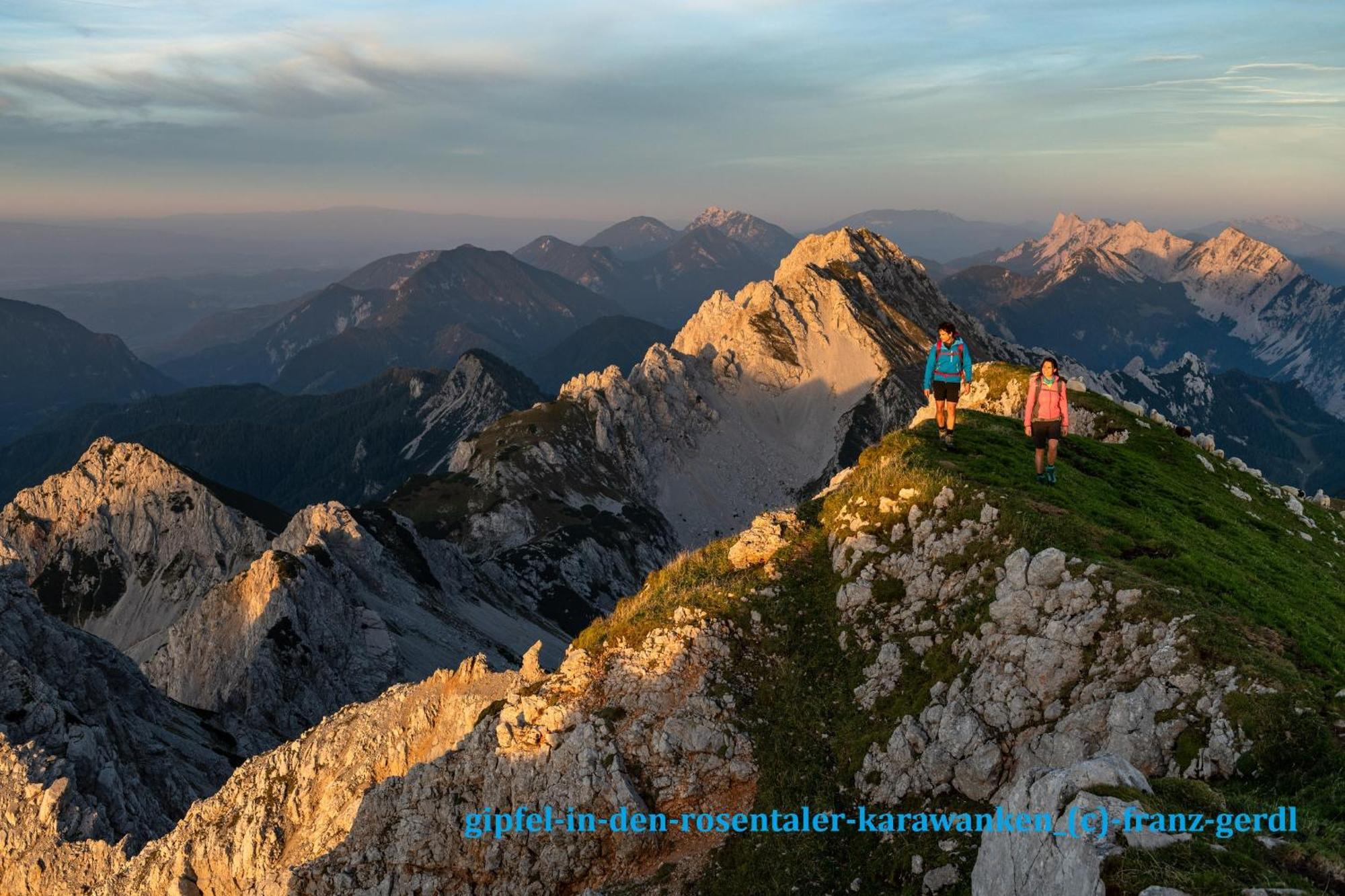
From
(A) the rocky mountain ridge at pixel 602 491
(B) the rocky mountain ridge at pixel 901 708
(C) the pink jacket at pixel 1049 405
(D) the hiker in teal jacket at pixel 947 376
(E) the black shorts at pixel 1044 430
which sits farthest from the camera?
(A) the rocky mountain ridge at pixel 602 491

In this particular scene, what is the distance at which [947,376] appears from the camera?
3225 centimetres

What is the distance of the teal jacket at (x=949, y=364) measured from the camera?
31.9 meters

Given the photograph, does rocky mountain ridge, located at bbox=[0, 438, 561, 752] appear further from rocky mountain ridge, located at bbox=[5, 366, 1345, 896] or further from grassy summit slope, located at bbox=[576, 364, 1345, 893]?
grassy summit slope, located at bbox=[576, 364, 1345, 893]

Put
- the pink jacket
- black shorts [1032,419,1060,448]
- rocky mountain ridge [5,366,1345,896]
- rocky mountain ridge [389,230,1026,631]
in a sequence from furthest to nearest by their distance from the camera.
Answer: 1. rocky mountain ridge [389,230,1026,631]
2. the pink jacket
3. black shorts [1032,419,1060,448]
4. rocky mountain ridge [5,366,1345,896]

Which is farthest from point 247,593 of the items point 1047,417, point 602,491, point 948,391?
point 602,491

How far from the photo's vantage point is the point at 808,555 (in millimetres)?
28719

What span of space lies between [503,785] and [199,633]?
86.6m

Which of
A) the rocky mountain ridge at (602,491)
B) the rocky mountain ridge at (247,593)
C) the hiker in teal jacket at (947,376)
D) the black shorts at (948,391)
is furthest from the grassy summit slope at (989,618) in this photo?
the rocky mountain ridge at (602,491)

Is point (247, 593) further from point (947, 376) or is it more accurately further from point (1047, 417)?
point (1047, 417)

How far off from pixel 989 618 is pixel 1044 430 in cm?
983

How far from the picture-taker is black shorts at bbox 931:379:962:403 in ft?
105

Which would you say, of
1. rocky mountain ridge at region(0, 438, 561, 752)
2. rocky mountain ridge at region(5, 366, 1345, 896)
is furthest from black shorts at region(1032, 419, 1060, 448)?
Result: rocky mountain ridge at region(0, 438, 561, 752)

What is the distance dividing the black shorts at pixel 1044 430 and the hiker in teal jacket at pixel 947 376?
3.26m

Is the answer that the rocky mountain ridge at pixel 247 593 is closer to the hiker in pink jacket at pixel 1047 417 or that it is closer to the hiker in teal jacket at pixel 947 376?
the hiker in teal jacket at pixel 947 376
